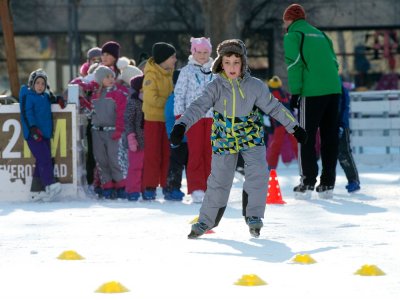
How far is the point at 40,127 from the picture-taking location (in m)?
13.6

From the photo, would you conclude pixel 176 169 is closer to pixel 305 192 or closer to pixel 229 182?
pixel 305 192

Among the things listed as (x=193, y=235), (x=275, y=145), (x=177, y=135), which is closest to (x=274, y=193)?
(x=193, y=235)

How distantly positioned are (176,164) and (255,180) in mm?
3712

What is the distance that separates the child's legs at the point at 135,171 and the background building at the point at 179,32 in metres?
24.9

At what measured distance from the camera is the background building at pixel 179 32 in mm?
39656

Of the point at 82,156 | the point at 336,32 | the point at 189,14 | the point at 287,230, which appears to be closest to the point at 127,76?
the point at 82,156

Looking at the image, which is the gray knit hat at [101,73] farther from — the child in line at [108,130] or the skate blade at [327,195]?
the skate blade at [327,195]

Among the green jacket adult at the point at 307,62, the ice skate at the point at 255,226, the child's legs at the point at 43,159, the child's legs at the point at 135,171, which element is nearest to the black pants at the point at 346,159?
the green jacket adult at the point at 307,62

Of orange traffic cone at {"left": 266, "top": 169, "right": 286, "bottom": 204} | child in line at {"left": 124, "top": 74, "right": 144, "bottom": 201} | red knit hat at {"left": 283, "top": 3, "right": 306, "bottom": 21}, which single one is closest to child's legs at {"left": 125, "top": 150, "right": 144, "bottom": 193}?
child in line at {"left": 124, "top": 74, "right": 144, "bottom": 201}

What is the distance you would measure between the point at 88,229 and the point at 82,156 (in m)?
4.06

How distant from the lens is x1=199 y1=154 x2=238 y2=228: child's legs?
9.73 meters

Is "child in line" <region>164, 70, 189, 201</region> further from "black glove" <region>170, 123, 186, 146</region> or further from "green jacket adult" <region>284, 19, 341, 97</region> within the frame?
"black glove" <region>170, 123, 186, 146</region>

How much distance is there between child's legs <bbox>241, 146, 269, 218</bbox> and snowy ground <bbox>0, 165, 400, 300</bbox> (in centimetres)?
21

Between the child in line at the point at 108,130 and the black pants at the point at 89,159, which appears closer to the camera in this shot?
the child in line at the point at 108,130
